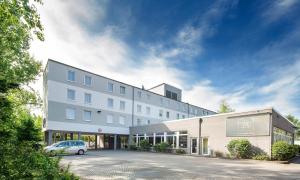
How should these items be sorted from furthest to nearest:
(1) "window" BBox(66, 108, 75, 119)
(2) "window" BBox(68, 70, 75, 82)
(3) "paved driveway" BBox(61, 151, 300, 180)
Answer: (2) "window" BBox(68, 70, 75, 82)
(1) "window" BBox(66, 108, 75, 119)
(3) "paved driveway" BBox(61, 151, 300, 180)

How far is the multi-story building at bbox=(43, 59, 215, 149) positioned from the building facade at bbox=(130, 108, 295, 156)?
24.0 ft

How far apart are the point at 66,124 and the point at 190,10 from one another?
891 inches

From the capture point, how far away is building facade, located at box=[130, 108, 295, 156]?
18.5m

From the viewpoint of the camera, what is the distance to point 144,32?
1351cm

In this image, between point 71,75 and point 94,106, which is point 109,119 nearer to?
point 94,106

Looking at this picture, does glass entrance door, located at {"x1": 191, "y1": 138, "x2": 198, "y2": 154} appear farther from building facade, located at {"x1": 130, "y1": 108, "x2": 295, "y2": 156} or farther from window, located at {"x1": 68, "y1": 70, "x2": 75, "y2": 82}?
window, located at {"x1": 68, "y1": 70, "x2": 75, "y2": 82}

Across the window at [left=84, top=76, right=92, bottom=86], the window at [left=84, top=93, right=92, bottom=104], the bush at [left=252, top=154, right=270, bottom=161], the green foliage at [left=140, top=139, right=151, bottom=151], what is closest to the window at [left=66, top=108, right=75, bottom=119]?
the window at [left=84, top=93, right=92, bottom=104]

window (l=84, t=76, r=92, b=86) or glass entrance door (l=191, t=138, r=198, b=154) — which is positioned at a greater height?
window (l=84, t=76, r=92, b=86)

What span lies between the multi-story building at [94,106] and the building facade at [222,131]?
288 inches

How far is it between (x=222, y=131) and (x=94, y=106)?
18.4m

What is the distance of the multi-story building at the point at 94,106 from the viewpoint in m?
27.4

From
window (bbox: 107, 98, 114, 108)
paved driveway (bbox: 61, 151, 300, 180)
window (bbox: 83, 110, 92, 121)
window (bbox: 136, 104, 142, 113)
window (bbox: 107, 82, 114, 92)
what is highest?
window (bbox: 107, 82, 114, 92)

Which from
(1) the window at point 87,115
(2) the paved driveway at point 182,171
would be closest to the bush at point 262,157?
(2) the paved driveway at point 182,171

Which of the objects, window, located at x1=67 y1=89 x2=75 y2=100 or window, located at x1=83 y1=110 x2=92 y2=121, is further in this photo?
window, located at x1=83 y1=110 x2=92 y2=121
